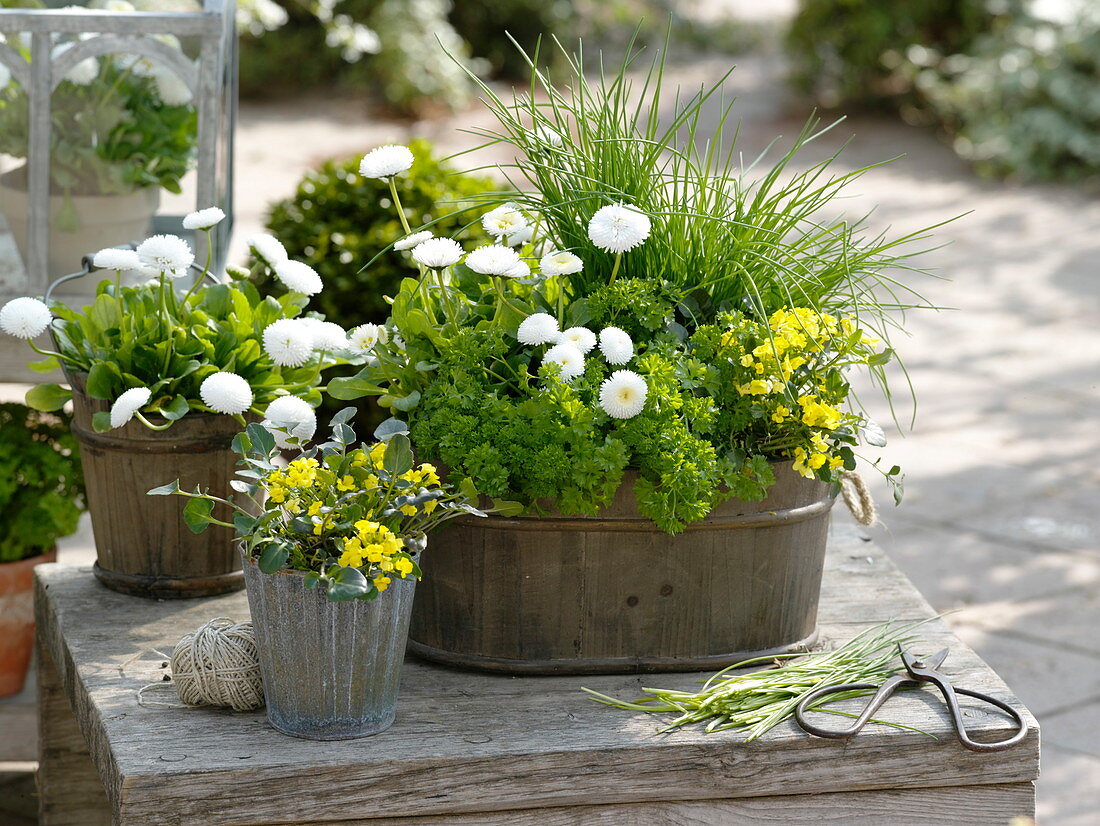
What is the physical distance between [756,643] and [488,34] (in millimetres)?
9870

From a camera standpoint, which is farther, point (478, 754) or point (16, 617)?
point (16, 617)

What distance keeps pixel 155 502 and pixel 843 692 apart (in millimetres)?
896

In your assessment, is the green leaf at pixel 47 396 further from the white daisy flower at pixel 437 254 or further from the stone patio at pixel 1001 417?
the stone patio at pixel 1001 417

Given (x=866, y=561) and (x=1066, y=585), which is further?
(x=1066, y=585)

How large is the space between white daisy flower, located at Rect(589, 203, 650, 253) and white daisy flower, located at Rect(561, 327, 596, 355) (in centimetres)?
10

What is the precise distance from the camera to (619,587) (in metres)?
1.54

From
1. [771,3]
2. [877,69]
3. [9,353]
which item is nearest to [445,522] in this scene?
[9,353]

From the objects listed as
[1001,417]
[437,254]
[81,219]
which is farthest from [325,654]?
[1001,417]

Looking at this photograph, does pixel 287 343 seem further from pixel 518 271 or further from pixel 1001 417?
pixel 1001 417

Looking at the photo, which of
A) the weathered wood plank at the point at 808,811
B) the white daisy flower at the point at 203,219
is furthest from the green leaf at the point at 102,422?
the weathered wood plank at the point at 808,811

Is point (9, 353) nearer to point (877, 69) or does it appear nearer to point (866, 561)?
point (866, 561)

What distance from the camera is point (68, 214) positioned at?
212cm

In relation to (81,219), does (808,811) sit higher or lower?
lower

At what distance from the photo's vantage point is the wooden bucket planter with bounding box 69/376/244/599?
64.7 inches
